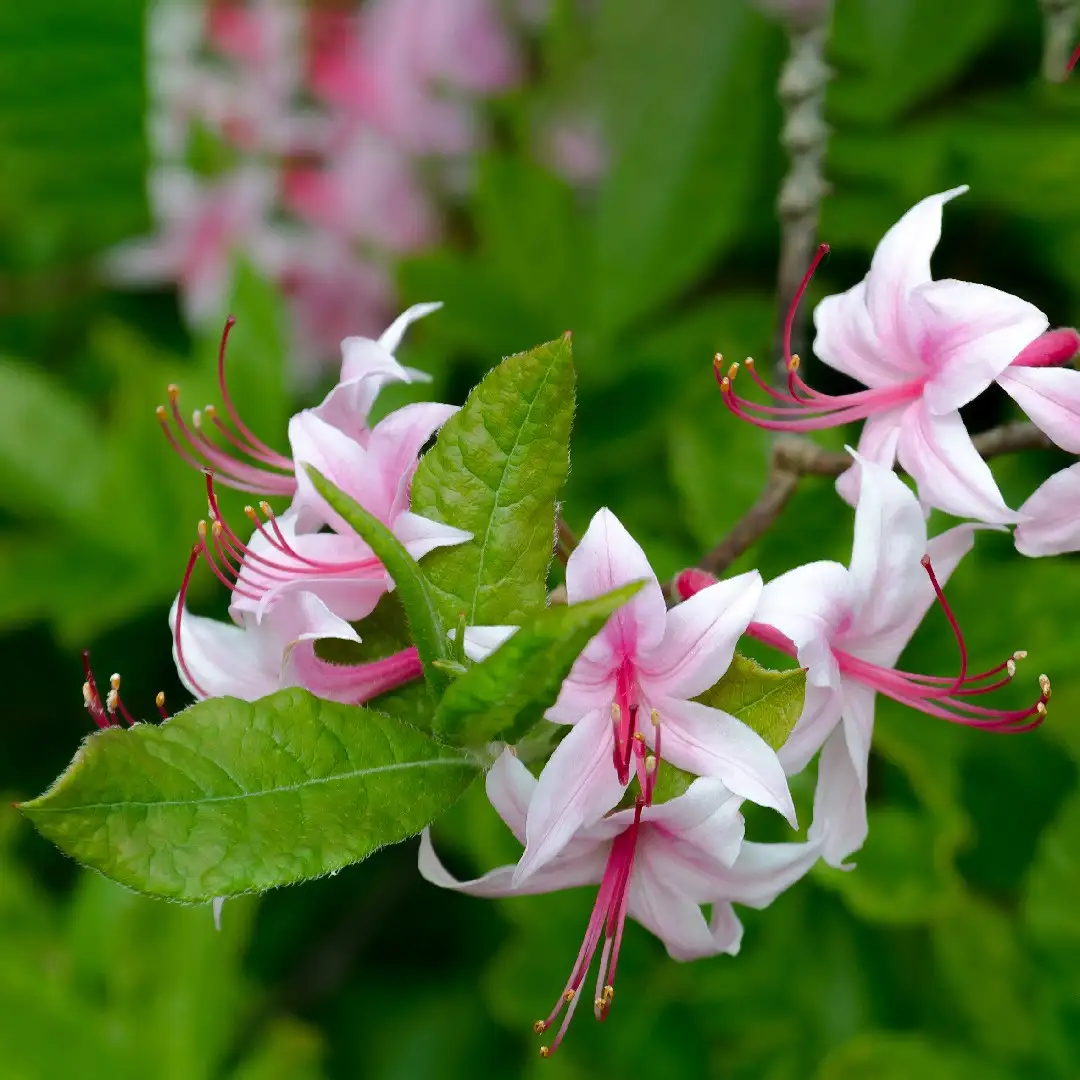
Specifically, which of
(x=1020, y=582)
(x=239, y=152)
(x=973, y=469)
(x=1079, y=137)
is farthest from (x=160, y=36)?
(x=973, y=469)

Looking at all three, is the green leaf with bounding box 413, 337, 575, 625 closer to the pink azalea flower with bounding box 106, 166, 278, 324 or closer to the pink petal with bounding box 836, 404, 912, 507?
the pink petal with bounding box 836, 404, 912, 507

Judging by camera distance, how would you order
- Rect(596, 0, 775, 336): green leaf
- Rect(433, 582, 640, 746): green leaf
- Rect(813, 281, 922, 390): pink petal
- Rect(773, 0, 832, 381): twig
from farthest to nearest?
Rect(596, 0, 775, 336): green leaf
Rect(773, 0, 832, 381): twig
Rect(813, 281, 922, 390): pink petal
Rect(433, 582, 640, 746): green leaf

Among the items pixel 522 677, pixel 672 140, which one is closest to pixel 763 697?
pixel 522 677

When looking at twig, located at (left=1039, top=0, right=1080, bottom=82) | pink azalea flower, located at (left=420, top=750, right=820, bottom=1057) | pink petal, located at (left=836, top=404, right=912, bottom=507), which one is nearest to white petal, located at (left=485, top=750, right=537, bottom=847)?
pink azalea flower, located at (left=420, top=750, right=820, bottom=1057)

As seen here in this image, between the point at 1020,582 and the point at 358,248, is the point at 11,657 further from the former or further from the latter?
the point at 1020,582

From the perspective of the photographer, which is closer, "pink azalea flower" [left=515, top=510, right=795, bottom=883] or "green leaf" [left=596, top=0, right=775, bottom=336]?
"pink azalea flower" [left=515, top=510, right=795, bottom=883]

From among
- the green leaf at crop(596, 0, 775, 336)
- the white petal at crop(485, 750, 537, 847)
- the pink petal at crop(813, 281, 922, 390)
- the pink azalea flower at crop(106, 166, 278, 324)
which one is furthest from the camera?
the pink azalea flower at crop(106, 166, 278, 324)

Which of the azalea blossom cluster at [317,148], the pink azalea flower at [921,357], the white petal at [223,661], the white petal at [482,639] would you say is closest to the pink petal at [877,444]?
the pink azalea flower at [921,357]

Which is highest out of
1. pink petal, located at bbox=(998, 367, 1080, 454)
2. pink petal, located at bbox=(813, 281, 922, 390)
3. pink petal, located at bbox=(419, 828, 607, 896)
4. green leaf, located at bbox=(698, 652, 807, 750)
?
pink petal, located at bbox=(998, 367, 1080, 454)
